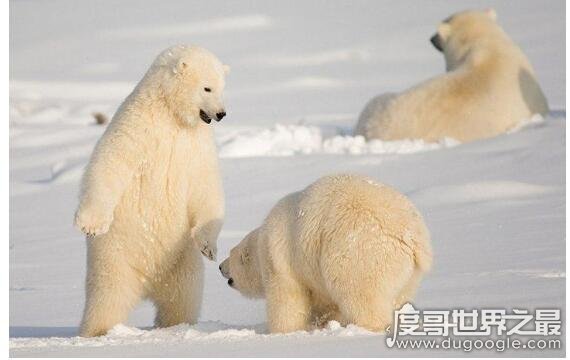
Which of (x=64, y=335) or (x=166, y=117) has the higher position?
(x=166, y=117)

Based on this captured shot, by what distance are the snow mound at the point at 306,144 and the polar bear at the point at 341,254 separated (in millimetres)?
6383

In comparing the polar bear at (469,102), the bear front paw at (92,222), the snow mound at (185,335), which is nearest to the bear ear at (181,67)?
the bear front paw at (92,222)

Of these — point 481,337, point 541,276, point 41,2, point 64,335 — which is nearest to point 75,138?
point 64,335

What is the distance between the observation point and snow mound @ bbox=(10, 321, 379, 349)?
18.5 ft

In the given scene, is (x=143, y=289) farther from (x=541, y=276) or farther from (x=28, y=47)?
(x=28, y=47)

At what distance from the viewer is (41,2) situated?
92.8ft

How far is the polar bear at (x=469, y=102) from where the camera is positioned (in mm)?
12453

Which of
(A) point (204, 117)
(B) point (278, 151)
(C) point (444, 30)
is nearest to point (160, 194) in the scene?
(A) point (204, 117)

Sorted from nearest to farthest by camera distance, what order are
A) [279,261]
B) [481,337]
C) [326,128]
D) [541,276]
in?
[481,337], [279,261], [541,276], [326,128]

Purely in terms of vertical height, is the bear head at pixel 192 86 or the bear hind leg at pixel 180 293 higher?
the bear head at pixel 192 86

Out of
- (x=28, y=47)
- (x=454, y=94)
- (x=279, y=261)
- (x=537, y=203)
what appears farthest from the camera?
(x=28, y=47)

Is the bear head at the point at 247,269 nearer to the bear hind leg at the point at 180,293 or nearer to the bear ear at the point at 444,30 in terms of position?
the bear hind leg at the point at 180,293

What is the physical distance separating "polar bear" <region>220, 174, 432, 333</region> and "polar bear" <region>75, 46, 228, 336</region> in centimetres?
70

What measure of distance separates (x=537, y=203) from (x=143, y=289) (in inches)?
146
